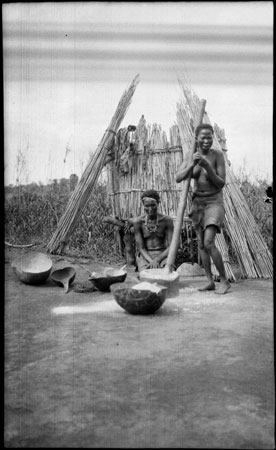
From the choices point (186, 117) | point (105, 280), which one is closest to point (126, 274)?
point (105, 280)

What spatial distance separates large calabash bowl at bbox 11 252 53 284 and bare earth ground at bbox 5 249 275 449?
55 cm

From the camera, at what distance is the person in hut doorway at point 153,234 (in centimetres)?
417

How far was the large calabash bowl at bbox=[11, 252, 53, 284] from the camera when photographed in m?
3.92

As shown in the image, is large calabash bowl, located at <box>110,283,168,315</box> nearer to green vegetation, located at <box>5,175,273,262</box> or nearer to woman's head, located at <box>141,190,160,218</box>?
woman's head, located at <box>141,190,160,218</box>

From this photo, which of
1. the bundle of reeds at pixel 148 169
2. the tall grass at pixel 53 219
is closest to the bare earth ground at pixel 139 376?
the bundle of reeds at pixel 148 169

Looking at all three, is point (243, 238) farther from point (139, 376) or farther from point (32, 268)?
point (139, 376)

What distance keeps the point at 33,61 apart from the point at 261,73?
4.77 feet

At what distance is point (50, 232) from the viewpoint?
17.8ft

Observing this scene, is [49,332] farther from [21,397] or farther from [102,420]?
[102,420]

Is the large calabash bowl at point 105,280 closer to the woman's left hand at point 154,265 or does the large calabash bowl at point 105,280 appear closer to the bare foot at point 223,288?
the woman's left hand at point 154,265

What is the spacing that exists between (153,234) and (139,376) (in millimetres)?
2279

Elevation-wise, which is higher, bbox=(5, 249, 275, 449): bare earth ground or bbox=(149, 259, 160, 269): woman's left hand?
bbox=(149, 259, 160, 269): woman's left hand

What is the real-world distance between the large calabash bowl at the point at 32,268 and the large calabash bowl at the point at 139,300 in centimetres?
114

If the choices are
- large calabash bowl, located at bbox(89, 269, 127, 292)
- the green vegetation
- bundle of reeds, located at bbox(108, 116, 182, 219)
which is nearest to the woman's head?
large calabash bowl, located at bbox(89, 269, 127, 292)
